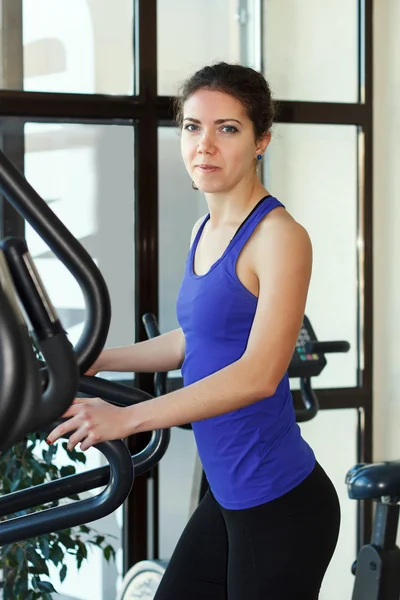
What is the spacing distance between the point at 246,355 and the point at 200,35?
214 cm

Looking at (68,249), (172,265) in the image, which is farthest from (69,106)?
(68,249)

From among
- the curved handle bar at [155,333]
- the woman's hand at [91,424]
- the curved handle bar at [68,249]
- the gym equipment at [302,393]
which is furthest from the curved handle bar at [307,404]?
the curved handle bar at [68,249]

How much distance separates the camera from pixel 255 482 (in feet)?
4.78

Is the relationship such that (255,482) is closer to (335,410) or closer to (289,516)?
(289,516)

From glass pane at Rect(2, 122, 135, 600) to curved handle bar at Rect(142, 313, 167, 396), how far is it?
0.83 meters

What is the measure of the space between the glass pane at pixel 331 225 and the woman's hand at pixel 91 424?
7.63 ft

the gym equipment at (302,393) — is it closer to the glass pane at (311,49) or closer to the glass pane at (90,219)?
the glass pane at (90,219)

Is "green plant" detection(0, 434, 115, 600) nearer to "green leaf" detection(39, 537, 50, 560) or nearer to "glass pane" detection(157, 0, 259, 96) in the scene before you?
"green leaf" detection(39, 537, 50, 560)

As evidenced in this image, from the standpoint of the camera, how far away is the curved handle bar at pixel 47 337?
0.74 m

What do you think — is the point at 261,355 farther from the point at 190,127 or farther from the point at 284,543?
the point at 190,127

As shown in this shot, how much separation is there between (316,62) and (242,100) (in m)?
1.97

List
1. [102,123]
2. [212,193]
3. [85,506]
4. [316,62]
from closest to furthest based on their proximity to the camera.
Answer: [85,506], [212,193], [102,123], [316,62]

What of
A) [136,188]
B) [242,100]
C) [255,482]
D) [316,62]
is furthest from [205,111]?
[316,62]

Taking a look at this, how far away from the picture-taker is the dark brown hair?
1516mm
